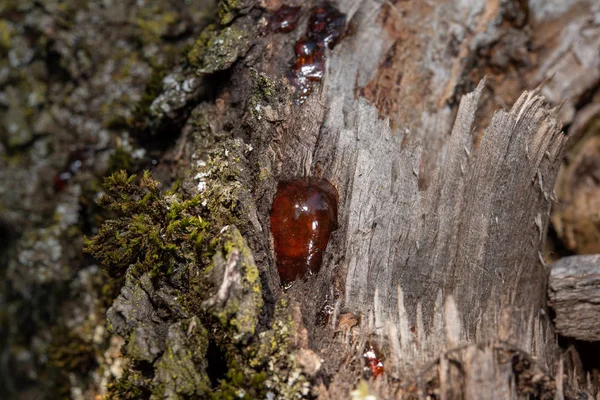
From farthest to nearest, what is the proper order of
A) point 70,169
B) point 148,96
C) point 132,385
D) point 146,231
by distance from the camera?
point 70,169, point 148,96, point 146,231, point 132,385

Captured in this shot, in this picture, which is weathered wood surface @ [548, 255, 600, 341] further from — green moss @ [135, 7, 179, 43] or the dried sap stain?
green moss @ [135, 7, 179, 43]

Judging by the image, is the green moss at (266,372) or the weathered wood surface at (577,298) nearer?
the green moss at (266,372)

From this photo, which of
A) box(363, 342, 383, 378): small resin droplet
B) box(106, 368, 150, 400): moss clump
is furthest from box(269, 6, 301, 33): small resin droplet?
box(106, 368, 150, 400): moss clump

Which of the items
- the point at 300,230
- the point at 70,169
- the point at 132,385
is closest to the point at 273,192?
the point at 300,230

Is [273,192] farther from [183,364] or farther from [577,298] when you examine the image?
[577,298]

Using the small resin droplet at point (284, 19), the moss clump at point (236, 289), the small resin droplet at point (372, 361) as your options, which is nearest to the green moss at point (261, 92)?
the small resin droplet at point (284, 19)

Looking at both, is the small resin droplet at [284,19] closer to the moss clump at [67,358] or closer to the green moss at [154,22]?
the green moss at [154,22]
